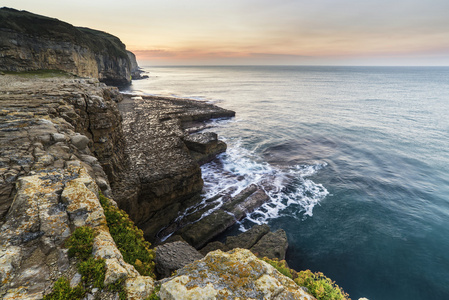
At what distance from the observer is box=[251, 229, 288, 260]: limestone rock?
1361 cm

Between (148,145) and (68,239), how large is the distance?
1855 centimetres

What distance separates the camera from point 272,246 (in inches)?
559

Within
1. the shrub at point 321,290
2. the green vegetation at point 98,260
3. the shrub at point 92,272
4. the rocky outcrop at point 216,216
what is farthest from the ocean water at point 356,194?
the shrub at point 92,272

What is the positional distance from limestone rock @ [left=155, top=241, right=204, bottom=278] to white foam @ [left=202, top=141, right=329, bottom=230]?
8201mm

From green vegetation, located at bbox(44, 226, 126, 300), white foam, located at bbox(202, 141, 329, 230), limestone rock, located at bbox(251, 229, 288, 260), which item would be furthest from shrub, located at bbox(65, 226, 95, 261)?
white foam, located at bbox(202, 141, 329, 230)

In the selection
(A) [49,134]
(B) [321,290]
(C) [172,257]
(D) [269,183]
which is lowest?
(D) [269,183]

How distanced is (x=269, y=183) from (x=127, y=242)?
18.7m

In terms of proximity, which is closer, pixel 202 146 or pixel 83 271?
pixel 83 271

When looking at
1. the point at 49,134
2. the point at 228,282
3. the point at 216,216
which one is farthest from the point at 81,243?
the point at 216,216

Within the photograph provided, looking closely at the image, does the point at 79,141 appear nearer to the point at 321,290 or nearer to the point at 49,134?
the point at 49,134

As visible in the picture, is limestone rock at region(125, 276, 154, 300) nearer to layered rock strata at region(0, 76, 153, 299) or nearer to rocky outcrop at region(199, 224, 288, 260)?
layered rock strata at region(0, 76, 153, 299)

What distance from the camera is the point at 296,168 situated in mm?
26375

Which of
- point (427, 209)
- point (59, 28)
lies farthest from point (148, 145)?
point (59, 28)

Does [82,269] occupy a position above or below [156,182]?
above
